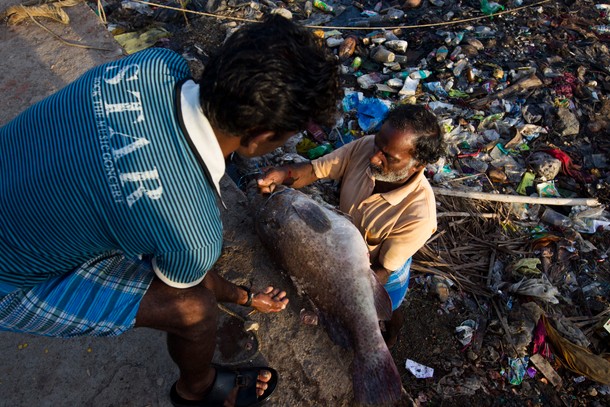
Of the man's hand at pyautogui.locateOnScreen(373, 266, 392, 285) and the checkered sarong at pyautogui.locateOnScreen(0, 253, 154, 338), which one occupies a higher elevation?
the checkered sarong at pyautogui.locateOnScreen(0, 253, 154, 338)

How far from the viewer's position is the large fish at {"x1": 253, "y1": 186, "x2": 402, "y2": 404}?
2.82m

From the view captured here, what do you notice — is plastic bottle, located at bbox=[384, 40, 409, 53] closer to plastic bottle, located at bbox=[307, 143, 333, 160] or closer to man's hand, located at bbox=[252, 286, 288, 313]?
plastic bottle, located at bbox=[307, 143, 333, 160]

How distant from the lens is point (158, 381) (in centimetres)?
295

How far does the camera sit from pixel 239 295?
110 inches

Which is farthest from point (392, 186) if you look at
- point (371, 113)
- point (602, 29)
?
point (602, 29)

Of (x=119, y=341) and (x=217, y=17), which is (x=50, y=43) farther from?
(x=119, y=341)

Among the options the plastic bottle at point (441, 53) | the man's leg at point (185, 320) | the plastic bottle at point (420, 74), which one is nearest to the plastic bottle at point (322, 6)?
the plastic bottle at point (441, 53)

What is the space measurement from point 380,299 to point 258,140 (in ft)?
5.26

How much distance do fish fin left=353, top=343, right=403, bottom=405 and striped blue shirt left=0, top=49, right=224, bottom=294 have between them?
4.81 ft

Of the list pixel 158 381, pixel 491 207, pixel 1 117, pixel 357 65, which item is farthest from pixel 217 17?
pixel 158 381

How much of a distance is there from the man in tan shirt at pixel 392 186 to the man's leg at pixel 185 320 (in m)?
1.27

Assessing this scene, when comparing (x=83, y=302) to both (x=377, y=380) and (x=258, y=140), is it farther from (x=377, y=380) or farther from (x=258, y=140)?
(x=377, y=380)

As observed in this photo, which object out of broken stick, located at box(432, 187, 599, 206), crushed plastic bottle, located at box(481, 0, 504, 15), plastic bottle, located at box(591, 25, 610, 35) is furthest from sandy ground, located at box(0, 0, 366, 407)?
plastic bottle, located at box(591, 25, 610, 35)

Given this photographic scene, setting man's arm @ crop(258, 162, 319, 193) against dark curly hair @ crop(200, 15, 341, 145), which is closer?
dark curly hair @ crop(200, 15, 341, 145)
